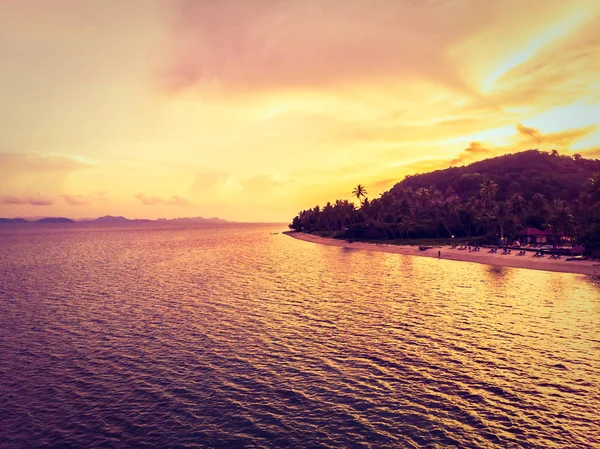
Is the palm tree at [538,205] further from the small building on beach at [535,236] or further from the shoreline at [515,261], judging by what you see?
the shoreline at [515,261]

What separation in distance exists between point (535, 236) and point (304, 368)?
133m

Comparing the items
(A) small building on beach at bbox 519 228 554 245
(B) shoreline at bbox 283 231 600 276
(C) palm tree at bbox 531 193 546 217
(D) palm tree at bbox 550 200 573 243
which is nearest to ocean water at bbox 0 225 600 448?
(B) shoreline at bbox 283 231 600 276

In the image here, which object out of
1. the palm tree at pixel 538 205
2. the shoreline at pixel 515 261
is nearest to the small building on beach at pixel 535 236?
the palm tree at pixel 538 205

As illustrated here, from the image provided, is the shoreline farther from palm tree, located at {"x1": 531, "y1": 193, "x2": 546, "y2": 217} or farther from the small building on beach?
palm tree, located at {"x1": 531, "y1": 193, "x2": 546, "y2": 217}

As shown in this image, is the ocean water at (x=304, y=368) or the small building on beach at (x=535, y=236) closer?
the ocean water at (x=304, y=368)

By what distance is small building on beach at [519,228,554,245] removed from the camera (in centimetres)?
12769

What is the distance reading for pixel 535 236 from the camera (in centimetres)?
12962

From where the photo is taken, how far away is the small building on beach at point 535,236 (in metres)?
128

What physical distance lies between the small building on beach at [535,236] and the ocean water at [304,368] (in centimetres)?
7498

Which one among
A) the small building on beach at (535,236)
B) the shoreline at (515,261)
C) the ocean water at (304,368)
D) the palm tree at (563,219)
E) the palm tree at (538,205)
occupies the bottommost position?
the ocean water at (304,368)

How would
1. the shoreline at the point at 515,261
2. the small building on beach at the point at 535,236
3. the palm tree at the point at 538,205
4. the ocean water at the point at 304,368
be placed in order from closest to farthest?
1. the ocean water at the point at 304,368
2. the shoreline at the point at 515,261
3. the small building on beach at the point at 535,236
4. the palm tree at the point at 538,205

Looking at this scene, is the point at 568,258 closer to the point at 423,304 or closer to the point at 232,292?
the point at 423,304

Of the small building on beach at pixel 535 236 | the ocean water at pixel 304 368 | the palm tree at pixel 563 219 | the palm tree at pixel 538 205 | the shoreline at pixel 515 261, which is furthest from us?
the palm tree at pixel 538 205

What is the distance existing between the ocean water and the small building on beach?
246 ft
